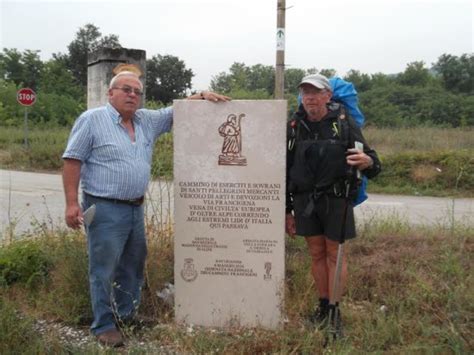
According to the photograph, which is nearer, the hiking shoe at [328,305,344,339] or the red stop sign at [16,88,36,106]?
the hiking shoe at [328,305,344,339]

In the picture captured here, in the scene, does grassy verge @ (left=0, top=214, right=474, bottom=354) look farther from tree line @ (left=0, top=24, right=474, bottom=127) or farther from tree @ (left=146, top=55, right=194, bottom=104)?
tree @ (left=146, top=55, right=194, bottom=104)

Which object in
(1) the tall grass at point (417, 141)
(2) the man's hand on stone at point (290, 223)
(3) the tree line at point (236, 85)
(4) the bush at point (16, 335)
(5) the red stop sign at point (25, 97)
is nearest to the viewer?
(4) the bush at point (16, 335)

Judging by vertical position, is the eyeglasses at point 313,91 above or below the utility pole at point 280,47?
below

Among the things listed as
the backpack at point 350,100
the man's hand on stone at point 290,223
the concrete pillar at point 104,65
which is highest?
the concrete pillar at point 104,65

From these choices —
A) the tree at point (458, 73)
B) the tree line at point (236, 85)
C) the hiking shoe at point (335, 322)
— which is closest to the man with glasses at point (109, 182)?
the hiking shoe at point (335, 322)

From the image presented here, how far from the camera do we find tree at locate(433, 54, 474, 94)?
45156 millimetres

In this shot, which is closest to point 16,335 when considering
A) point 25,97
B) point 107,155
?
point 107,155

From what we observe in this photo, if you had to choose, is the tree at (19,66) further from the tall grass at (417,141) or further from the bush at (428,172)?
the bush at (428,172)

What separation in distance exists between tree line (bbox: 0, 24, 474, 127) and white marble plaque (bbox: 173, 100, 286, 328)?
24.7m

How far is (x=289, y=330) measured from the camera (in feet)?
11.7

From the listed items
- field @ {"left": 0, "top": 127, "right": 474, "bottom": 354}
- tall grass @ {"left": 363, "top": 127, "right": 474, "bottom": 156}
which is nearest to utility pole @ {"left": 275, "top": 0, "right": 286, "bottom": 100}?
field @ {"left": 0, "top": 127, "right": 474, "bottom": 354}

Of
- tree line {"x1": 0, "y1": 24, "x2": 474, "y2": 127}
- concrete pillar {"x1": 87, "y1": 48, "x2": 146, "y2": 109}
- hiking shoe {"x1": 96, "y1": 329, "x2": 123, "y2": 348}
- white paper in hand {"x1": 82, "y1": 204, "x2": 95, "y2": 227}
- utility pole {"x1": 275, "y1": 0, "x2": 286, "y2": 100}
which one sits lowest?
hiking shoe {"x1": 96, "y1": 329, "x2": 123, "y2": 348}

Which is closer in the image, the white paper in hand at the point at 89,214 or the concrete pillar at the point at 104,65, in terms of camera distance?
the white paper in hand at the point at 89,214

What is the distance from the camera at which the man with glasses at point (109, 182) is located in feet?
11.5
